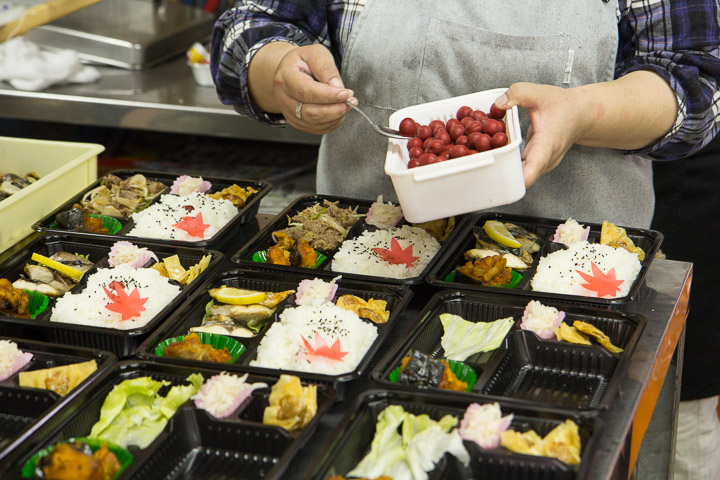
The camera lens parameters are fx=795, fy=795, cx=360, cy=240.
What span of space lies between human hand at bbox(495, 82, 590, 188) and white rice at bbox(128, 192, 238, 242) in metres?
1.01

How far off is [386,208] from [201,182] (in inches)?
27.7

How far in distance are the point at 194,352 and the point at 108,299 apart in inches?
16.5

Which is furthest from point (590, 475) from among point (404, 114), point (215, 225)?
point (215, 225)

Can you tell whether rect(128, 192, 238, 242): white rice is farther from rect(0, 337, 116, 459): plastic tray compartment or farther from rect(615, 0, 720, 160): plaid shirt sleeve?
rect(615, 0, 720, 160): plaid shirt sleeve

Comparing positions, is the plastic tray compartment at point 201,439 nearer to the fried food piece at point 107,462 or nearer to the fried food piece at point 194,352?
A: the fried food piece at point 107,462

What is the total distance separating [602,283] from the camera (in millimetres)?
2066

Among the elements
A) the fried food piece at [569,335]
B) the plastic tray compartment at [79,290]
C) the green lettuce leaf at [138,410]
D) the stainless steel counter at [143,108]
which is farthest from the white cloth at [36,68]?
the fried food piece at [569,335]

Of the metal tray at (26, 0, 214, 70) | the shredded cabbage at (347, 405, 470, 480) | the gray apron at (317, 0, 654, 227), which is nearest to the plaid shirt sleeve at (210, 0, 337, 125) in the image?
the gray apron at (317, 0, 654, 227)

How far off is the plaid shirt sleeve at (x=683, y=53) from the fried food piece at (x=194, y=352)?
140 centimetres

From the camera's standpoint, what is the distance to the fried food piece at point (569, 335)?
1845mm

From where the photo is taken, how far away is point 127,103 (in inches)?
151

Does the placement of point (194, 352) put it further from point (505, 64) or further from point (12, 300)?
point (505, 64)

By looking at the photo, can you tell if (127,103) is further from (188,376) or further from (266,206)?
(188,376)

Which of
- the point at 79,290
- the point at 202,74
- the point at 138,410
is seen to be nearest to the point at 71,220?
the point at 79,290
